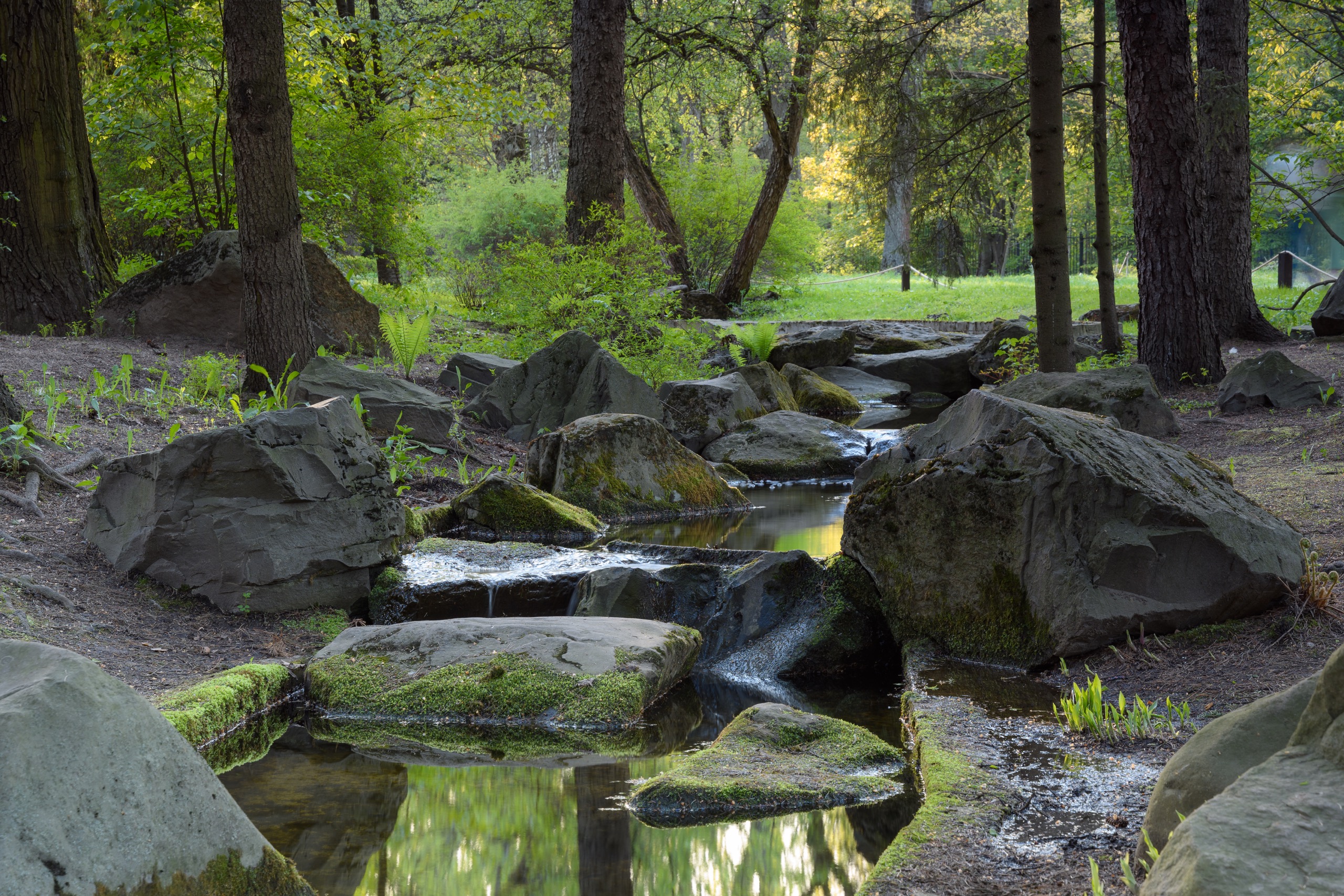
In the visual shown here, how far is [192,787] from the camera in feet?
8.45

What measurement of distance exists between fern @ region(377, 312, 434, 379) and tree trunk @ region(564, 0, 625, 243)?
123 inches

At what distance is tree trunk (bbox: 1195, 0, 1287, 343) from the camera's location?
1331cm

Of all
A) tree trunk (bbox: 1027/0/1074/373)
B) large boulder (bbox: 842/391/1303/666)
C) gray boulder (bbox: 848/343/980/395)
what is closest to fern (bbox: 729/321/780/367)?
gray boulder (bbox: 848/343/980/395)

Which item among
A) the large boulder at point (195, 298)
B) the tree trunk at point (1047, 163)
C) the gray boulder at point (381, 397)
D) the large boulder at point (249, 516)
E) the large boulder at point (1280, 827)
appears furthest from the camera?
the large boulder at point (195, 298)

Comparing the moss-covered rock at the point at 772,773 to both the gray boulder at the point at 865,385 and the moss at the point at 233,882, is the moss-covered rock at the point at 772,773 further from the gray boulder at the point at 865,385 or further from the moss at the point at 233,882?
the gray boulder at the point at 865,385

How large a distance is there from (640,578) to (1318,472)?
15.8 ft

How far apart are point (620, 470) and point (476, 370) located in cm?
353

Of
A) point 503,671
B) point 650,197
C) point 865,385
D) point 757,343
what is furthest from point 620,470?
point 650,197

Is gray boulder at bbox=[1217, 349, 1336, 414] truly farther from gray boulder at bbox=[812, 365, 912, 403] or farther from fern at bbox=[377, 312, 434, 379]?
fern at bbox=[377, 312, 434, 379]

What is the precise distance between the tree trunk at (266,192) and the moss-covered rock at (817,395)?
754cm

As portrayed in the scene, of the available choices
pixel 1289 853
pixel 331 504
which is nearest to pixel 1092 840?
pixel 1289 853

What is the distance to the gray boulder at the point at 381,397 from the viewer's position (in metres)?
8.39

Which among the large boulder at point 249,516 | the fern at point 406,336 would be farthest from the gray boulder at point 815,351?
the large boulder at point 249,516

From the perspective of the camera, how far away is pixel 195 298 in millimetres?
11180
